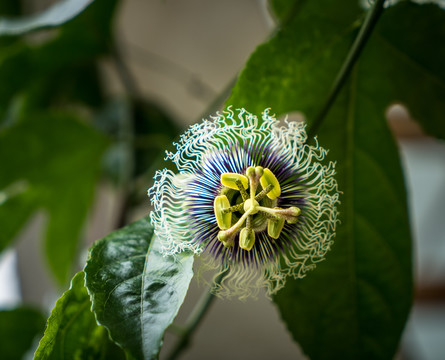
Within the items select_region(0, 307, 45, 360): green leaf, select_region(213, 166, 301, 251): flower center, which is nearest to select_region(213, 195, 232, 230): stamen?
select_region(213, 166, 301, 251): flower center

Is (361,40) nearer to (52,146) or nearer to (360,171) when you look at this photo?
(360,171)

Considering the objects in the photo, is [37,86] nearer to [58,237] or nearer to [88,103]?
[88,103]

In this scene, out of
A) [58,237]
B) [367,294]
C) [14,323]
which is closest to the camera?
[367,294]

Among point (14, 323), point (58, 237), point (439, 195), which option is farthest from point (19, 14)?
point (439, 195)

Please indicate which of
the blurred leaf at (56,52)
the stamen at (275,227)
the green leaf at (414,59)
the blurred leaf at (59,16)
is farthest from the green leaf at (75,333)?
the blurred leaf at (56,52)

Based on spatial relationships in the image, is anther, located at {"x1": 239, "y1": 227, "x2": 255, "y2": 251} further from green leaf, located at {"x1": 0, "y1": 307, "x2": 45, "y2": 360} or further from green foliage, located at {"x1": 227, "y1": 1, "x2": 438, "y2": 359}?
green leaf, located at {"x1": 0, "y1": 307, "x2": 45, "y2": 360}

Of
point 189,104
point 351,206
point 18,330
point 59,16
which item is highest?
point 59,16

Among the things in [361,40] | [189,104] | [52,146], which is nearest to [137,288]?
[361,40]
